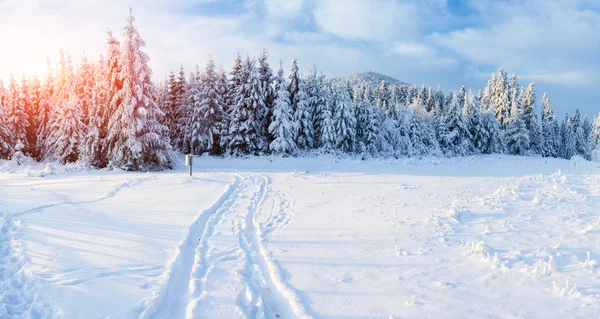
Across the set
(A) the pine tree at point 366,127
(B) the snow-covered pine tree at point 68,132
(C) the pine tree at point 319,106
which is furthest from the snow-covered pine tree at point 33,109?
(A) the pine tree at point 366,127

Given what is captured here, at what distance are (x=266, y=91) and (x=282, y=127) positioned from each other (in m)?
5.76

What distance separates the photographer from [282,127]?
33625mm

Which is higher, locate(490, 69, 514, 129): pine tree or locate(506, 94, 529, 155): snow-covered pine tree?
locate(490, 69, 514, 129): pine tree

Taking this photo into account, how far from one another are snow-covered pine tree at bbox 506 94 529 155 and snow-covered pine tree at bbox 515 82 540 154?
508 centimetres

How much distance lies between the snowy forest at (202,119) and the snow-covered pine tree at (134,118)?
7 cm

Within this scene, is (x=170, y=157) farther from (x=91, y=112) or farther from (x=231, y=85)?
(x=231, y=85)

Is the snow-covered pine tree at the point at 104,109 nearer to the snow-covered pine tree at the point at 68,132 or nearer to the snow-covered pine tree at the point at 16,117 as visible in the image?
the snow-covered pine tree at the point at 68,132

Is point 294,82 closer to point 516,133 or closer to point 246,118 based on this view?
point 246,118

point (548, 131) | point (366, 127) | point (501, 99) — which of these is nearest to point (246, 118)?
point (366, 127)

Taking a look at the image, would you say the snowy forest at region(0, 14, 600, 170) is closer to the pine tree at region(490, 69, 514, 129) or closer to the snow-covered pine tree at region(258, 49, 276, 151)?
the snow-covered pine tree at region(258, 49, 276, 151)

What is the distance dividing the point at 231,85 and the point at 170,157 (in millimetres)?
16374

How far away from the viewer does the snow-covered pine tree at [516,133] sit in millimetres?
53062

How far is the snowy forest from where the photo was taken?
22.4m

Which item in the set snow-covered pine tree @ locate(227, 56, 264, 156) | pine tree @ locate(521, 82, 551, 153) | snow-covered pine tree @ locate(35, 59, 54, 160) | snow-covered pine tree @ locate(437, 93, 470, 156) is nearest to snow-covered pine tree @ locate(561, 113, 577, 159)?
pine tree @ locate(521, 82, 551, 153)
